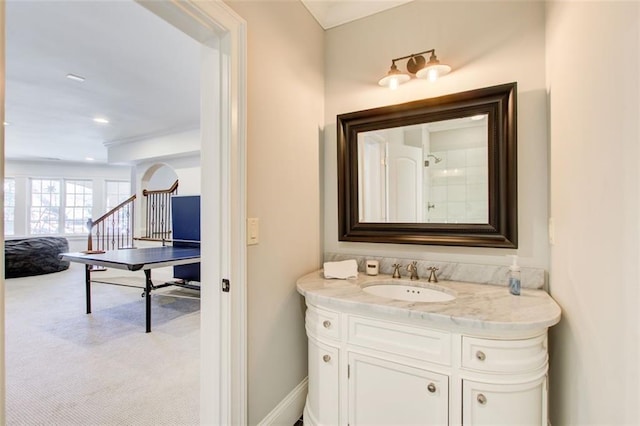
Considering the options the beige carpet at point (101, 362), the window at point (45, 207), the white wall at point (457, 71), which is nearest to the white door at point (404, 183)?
the white wall at point (457, 71)

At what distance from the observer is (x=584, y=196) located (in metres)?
1.11

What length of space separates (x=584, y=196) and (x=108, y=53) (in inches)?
132

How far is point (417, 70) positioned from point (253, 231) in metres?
1.35

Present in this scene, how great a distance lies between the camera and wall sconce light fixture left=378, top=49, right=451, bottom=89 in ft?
5.77

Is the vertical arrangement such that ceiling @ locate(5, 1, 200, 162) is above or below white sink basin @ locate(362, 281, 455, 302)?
above

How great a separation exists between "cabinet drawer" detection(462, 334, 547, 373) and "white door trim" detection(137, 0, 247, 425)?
100 cm

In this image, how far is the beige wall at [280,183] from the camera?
1.54 metres

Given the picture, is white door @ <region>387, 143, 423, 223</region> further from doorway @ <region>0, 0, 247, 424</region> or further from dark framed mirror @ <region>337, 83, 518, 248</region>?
doorway @ <region>0, 0, 247, 424</region>

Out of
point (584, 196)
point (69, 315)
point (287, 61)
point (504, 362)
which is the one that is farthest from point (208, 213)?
point (69, 315)

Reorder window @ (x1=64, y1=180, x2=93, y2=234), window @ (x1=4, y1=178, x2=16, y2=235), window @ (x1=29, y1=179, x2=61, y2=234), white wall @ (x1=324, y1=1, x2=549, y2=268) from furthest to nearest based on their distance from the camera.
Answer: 1. window @ (x1=64, y1=180, x2=93, y2=234)
2. window @ (x1=29, y1=179, x2=61, y2=234)
3. window @ (x1=4, y1=178, x2=16, y2=235)
4. white wall @ (x1=324, y1=1, x2=549, y2=268)

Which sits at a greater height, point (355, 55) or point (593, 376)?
point (355, 55)

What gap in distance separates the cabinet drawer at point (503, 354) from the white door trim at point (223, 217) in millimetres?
1004

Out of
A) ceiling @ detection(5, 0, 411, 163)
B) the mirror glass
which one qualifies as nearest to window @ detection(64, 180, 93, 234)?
ceiling @ detection(5, 0, 411, 163)

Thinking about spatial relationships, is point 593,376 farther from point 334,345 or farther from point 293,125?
point 293,125
